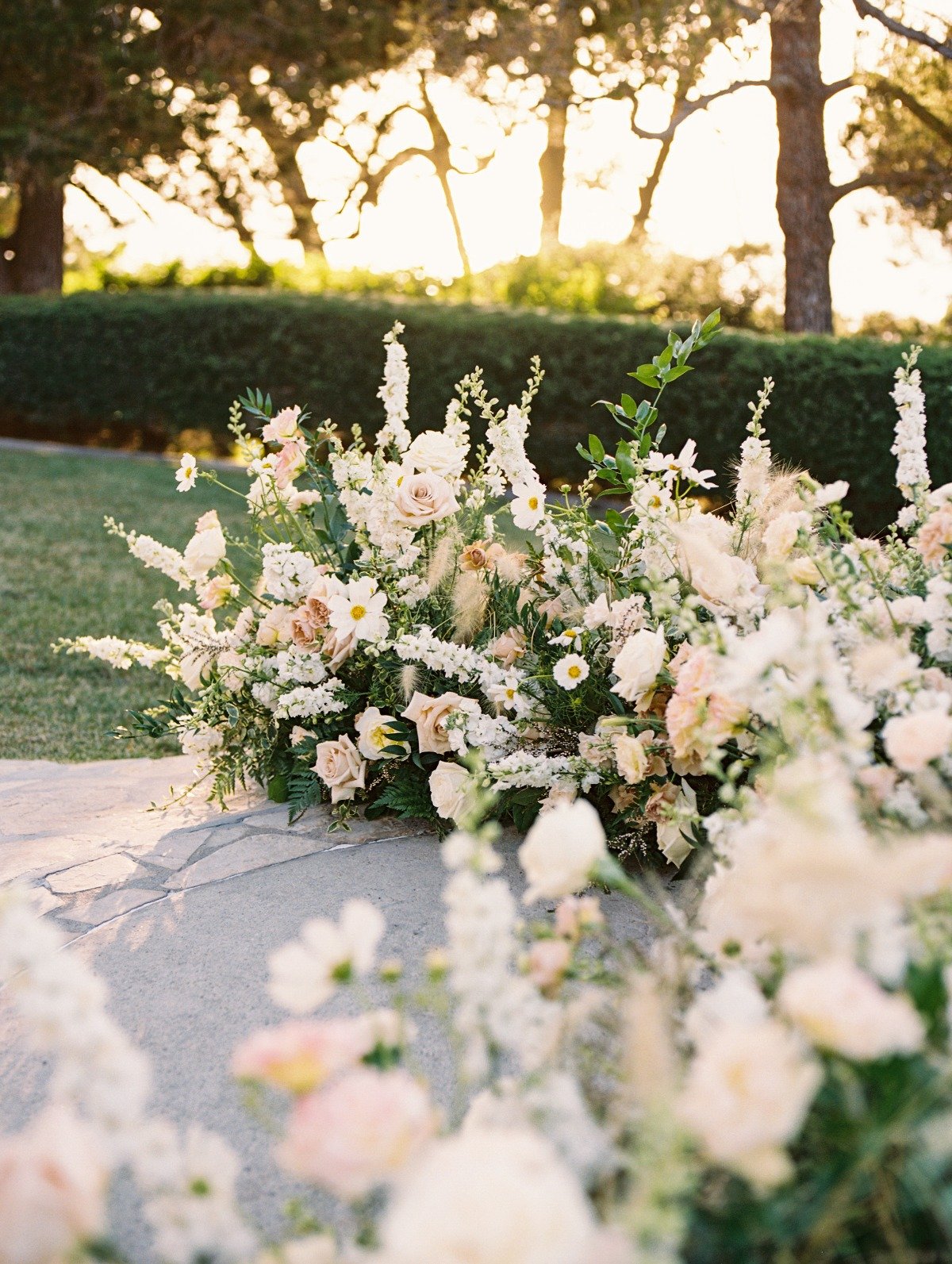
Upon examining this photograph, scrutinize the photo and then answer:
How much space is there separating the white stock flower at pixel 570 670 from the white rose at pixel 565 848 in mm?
1274

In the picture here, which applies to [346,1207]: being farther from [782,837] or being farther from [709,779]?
[709,779]

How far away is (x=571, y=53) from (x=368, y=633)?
12.1m

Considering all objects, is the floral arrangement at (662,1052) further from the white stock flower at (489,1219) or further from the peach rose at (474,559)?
the peach rose at (474,559)

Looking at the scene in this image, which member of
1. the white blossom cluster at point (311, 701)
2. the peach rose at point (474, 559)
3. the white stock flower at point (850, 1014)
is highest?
the white stock flower at point (850, 1014)

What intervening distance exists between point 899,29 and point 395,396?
9234 mm

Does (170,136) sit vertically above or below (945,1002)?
above

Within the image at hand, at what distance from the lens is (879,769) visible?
1424 millimetres

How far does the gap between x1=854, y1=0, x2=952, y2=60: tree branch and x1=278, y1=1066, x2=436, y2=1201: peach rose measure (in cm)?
1116

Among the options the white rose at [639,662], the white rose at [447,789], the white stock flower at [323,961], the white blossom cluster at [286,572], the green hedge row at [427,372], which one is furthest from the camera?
the green hedge row at [427,372]

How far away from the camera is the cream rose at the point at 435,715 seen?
102 inches

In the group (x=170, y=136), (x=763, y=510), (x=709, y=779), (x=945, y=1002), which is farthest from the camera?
(x=170, y=136)

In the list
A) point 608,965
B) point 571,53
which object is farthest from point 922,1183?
point 571,53

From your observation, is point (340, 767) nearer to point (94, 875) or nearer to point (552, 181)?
point (94, 875)

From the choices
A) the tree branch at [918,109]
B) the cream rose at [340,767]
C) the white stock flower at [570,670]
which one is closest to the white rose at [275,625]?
the cream rose at [340,767]
